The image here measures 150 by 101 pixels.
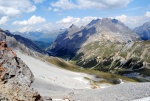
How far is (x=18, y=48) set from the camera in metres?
148

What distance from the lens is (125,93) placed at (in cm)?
3953

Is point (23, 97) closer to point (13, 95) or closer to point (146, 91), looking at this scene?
point (13, 95)

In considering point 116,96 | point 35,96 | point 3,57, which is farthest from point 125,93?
point 3,57

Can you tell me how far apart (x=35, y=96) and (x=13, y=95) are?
3.09 metres

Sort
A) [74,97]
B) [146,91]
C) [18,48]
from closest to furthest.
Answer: [146,91], [74,97], [18,48]

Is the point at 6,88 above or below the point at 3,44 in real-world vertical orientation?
below

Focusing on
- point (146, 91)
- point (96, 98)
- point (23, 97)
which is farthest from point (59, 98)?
point (23, 97)

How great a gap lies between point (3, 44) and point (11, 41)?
11189cm

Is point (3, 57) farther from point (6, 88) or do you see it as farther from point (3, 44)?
point (6, 88)

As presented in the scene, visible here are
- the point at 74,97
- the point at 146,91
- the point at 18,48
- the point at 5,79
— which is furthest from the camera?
the point at 18,48

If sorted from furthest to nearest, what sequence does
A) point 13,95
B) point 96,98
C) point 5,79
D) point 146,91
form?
point 96,98, point 146,91, point 5,79, point 13,95

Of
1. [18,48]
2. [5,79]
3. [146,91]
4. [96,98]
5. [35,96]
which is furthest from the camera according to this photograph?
[18,48]

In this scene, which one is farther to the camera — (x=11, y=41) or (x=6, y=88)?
(x=11, y=41)

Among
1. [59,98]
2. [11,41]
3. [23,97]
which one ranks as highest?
[11,41]
